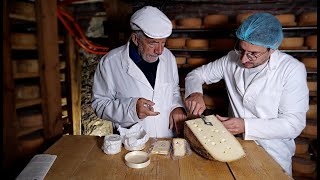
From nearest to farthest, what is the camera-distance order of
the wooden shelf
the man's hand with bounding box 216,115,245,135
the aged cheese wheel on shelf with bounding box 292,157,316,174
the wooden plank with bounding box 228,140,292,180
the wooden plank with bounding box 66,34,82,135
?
1. the wooden plank with bounding box 228,140,292,180
2. the man's hand with bounding box 216,115,245,135
3. the wooden shelf
4. the aged cheese wheel on shelf with bounding box 292,157,316,174
5. the wooden plank with bounding box 66,34,82,135

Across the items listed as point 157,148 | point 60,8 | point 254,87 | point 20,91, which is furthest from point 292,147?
point 60,8

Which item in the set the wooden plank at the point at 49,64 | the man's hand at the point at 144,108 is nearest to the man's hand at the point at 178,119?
the man's hand at the point at 144,108

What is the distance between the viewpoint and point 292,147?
5.89 ft

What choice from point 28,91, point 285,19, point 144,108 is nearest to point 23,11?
point 28,91

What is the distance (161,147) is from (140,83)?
58cm

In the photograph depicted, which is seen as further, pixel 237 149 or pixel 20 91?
pixel 20 91

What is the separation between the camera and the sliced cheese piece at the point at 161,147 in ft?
4.50

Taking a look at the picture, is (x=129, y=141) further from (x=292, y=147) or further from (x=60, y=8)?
(x=60, y=8)

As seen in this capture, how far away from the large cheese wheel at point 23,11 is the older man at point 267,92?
129 centimetres

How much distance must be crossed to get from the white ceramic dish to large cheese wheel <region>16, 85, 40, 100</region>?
3.70 ft

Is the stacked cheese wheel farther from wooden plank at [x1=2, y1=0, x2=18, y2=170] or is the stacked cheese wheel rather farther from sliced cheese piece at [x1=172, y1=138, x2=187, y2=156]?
wooden plank at [x1=2, y1=0, x2=18, y2=170]

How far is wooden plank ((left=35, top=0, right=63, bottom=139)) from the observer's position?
1.99m

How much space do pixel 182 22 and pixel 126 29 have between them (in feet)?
2.11

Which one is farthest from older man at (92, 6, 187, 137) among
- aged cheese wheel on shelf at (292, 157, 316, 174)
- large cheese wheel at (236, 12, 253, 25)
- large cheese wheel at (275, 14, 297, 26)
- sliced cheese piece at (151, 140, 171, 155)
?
aged cheese wheel on shelf at (292, 157, 316, 174)
